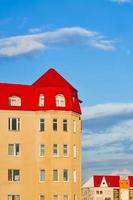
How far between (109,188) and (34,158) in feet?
341

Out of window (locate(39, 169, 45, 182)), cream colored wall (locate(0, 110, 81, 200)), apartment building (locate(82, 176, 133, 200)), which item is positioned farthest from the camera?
apartment building (locate(82, 176, 133, 200))

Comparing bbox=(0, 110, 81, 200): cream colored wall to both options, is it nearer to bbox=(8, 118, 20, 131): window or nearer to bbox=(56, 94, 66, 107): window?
bbox=(8, 118, 20, 131): window

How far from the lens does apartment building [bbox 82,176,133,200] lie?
183375 mm

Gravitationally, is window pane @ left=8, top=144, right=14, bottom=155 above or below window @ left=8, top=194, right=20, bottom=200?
above

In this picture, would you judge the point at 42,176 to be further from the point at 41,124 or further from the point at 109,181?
the point at 109,181

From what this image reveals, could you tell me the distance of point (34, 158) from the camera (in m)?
84.3

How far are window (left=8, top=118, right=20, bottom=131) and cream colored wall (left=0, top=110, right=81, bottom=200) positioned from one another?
1.44 feet

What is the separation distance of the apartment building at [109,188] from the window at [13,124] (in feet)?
334

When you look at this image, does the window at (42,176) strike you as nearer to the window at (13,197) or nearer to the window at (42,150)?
the window at (42,150)

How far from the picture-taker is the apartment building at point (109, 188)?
18338 cm

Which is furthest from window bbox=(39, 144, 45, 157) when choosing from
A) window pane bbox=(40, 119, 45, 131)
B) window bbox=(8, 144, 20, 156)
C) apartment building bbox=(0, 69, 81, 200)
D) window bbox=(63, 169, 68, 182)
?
window bbox=(63, 169, 68, 182)

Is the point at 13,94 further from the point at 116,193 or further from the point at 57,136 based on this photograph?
the point at 116,193

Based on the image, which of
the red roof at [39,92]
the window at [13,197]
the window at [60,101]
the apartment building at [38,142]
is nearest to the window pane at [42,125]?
the apartment building at [38,142]

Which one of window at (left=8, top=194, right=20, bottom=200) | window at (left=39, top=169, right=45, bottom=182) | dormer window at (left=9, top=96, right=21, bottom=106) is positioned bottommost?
window at (left=8, top=194, right=20, bottom=200)
